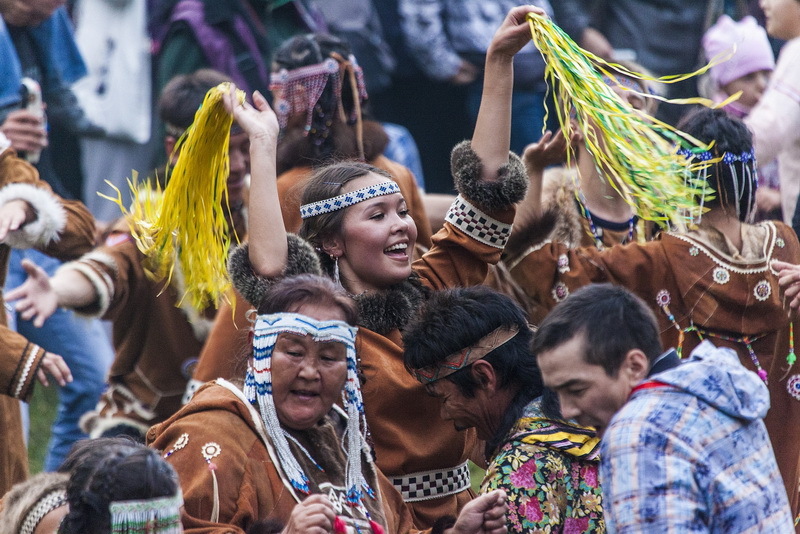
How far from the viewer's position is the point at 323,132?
210 inches

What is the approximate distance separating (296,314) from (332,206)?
778 mm

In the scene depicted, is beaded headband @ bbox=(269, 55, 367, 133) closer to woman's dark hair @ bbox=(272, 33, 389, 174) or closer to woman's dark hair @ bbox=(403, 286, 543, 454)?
woman's dark hair @ bbox=(272, 33, 389, 174)

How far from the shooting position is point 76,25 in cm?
730

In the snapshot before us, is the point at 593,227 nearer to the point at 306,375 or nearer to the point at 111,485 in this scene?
the point at 306,375

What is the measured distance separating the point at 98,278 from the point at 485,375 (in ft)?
7.01

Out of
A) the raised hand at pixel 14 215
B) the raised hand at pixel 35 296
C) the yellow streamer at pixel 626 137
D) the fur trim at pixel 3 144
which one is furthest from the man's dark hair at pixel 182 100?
the yellow streamer at pixel 626 137

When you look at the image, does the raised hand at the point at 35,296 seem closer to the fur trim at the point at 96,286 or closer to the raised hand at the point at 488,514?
the fur trim at the point at 96,286

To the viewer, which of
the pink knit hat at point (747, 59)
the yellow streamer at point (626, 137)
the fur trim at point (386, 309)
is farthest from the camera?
the pink knit hat at point (747, 59)

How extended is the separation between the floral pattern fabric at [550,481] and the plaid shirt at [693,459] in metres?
0.42

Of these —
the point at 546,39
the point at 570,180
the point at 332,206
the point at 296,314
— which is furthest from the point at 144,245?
the point at 570,180

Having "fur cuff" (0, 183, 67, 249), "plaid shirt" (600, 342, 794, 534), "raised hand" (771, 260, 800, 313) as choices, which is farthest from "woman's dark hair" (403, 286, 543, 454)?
"fur cuff" (0, 183, 67, 249)

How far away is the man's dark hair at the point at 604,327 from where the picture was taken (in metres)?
2.71

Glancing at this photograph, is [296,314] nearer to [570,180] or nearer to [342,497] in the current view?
[342,497]

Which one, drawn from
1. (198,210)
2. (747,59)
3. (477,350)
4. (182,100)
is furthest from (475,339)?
(747,59)
